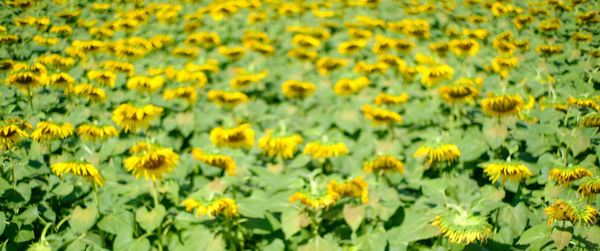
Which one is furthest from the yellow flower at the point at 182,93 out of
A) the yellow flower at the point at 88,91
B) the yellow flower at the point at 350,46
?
the yellow flower at the point at 350,46

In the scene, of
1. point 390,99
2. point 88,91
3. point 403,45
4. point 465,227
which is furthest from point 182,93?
point 465,227

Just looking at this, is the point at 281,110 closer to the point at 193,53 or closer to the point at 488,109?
the point at 193,53

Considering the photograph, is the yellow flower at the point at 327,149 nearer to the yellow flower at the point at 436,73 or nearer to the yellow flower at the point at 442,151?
the yellow flower at the point at 442,151

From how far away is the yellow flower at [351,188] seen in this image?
6.97 feet

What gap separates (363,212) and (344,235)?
360 millimetres

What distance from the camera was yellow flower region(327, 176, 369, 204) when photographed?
2123 mm

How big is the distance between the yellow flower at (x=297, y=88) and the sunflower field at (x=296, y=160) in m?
0.02

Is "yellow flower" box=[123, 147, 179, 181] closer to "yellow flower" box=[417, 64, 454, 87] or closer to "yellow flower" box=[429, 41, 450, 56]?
"yellow flower" box=[417, 64, 454, 87]

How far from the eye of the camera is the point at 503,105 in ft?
7.90

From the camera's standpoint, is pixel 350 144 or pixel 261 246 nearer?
pixel 261 246

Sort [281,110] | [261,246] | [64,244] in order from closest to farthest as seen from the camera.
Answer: [64,244]
[261,246]
[281,110]

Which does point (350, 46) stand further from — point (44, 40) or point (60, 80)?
point (44, 40)

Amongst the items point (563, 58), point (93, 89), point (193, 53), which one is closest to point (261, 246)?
point (93, 89)

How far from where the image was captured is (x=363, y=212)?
2.26 meters
